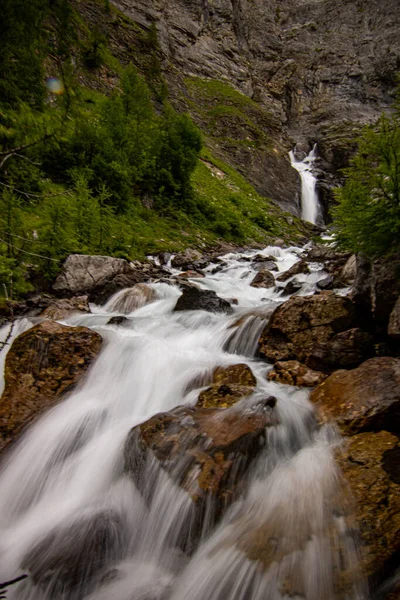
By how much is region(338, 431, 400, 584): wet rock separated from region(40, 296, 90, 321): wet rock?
651 cm

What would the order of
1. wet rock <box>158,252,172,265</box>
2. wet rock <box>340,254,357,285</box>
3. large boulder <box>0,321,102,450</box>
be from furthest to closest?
wet rock <box>158,252,172,265</box> → wet rock <box>340,254,357,285</box> → large boulder <box>0,321,102,450</box>

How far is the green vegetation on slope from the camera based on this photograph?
2525 millimetres

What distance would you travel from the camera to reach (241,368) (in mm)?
5387

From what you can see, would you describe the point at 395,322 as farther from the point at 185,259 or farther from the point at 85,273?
the point at 185,259

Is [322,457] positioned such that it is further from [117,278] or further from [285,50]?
[285,50]

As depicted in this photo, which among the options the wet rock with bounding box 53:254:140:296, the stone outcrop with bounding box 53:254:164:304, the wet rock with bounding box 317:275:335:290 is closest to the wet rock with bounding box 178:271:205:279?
the stone outcrop with bounding box 53:254:164:304

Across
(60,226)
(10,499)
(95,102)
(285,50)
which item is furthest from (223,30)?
(10,499)

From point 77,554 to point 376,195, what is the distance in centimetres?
564

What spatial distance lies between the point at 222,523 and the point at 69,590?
1474 millimetres

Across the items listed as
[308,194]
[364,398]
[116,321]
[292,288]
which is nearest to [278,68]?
[308,194]

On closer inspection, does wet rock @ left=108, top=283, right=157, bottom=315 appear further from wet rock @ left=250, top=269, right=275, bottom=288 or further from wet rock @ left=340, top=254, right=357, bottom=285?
wet rock @ left=340, top=254, right=357, bottom=285

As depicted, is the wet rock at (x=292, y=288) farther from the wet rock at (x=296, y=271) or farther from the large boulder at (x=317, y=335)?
the large boulder at (x=317, y=335)

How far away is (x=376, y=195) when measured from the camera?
4621 mm

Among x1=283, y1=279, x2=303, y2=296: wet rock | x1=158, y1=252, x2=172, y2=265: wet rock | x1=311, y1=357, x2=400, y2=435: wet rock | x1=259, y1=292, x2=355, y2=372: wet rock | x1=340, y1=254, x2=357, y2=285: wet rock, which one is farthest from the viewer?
x1=158, y1=252, x2=172, y2=265: wet rock
